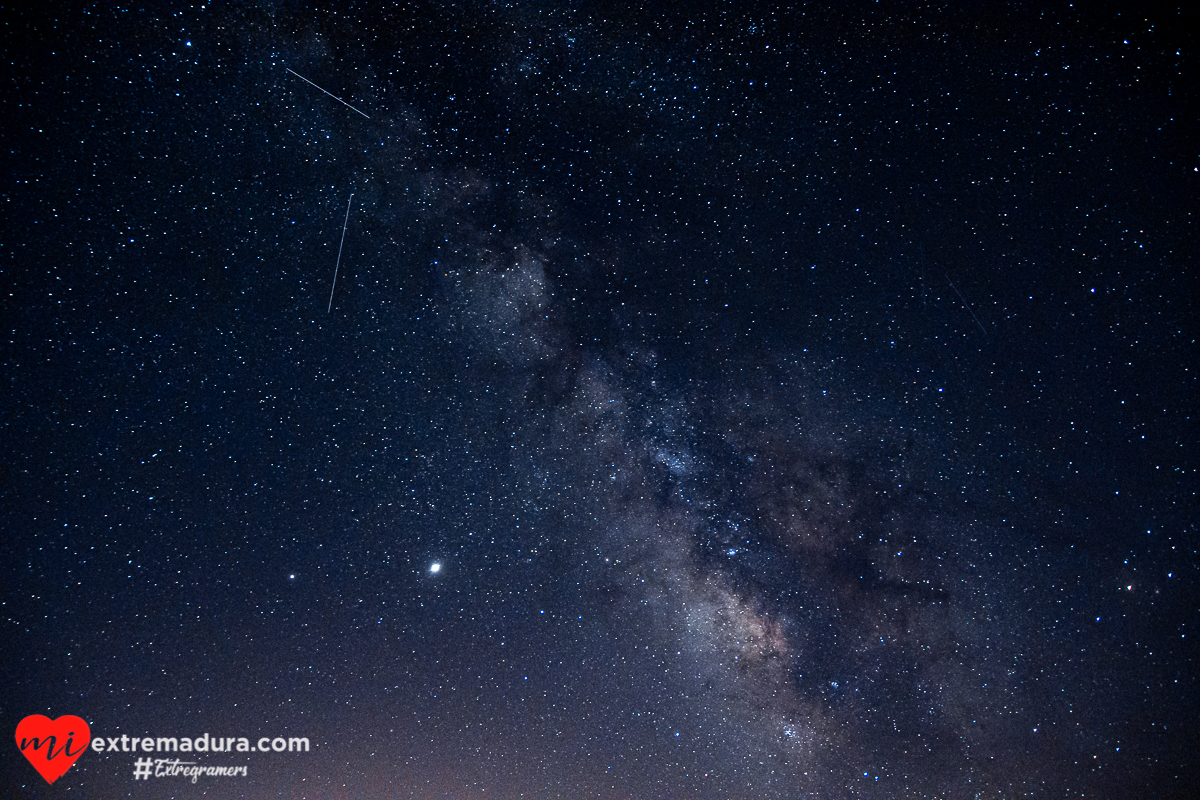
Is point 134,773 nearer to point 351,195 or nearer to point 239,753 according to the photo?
point 239,753

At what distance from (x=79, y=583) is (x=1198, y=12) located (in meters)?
7.82

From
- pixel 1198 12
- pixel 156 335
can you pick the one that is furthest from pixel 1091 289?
pixel 156 335

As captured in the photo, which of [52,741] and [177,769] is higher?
[52,741]

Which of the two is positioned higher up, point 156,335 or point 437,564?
point 156,335

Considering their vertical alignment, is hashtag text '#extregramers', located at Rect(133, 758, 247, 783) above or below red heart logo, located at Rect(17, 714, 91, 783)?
below

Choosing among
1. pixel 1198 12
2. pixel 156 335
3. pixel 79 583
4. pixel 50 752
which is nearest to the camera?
pixel 1198 12

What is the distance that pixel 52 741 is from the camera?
3.13m

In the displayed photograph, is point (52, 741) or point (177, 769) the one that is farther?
point (177, 769)

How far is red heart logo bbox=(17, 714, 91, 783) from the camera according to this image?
3082mm

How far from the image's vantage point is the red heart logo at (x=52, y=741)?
308cm

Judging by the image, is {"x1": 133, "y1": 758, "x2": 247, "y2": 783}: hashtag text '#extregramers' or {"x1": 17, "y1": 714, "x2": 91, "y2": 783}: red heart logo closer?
{"x1": 17, "y1": 714, "x2": 91, "y2": 783}: red heart logo

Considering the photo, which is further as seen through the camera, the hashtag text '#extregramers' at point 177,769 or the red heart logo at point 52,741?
the hashtag text '#extregramers' at point 177,769

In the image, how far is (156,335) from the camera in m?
2.75

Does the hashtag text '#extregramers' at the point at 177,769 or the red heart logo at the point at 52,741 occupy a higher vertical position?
the red heart logo at the point at 52,741
